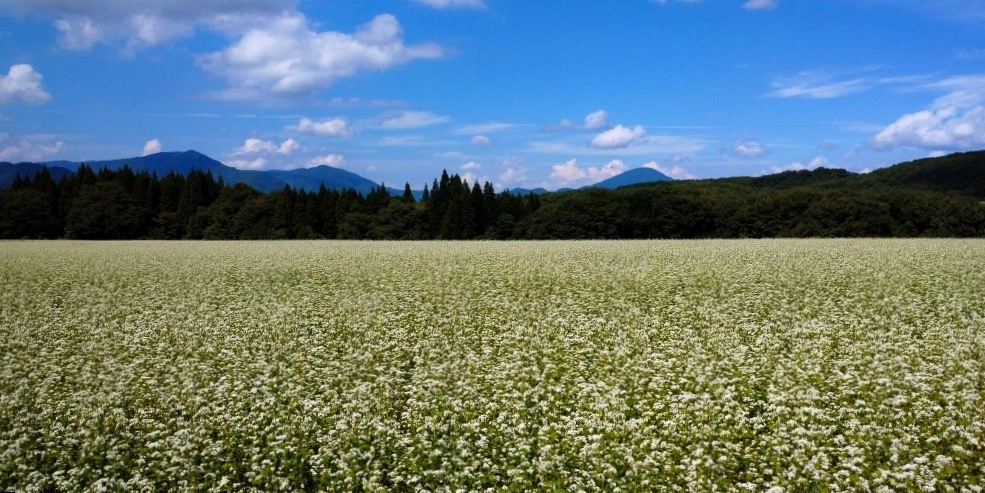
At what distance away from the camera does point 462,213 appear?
318ft

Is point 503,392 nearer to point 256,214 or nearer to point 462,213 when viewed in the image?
point 462,213

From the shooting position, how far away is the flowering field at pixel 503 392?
8.07 meters

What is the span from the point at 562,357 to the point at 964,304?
14.2m

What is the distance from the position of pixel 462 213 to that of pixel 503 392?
86461mm

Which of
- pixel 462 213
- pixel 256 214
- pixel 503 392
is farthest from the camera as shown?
pixel 256 214

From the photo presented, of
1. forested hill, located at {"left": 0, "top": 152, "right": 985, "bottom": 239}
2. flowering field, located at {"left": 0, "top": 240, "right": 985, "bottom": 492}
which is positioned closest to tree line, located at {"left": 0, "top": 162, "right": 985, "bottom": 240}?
forested hill, located at {"left": 0, "top": 152, "right": 985, "bottom": 239}

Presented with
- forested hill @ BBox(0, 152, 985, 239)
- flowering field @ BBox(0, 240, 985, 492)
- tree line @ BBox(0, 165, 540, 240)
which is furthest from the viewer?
tree line @ BBox(0, 165, 540, 240)

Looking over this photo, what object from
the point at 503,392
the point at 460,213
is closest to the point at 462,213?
the point at 460,213

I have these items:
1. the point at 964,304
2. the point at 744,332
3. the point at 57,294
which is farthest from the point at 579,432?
the point at 57,294

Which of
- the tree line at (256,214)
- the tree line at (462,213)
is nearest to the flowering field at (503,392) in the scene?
the tree line at (462,213)

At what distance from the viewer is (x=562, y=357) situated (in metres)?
13.5

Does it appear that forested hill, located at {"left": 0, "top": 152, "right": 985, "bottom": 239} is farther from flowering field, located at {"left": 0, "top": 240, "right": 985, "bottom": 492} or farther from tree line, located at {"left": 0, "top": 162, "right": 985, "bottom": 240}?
flowering field, located at {"left": 0, "top": 240, "right": 985, "bottom": 492}

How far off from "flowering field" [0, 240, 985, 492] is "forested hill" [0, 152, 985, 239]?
7366 centimetres

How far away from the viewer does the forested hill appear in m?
89.8
